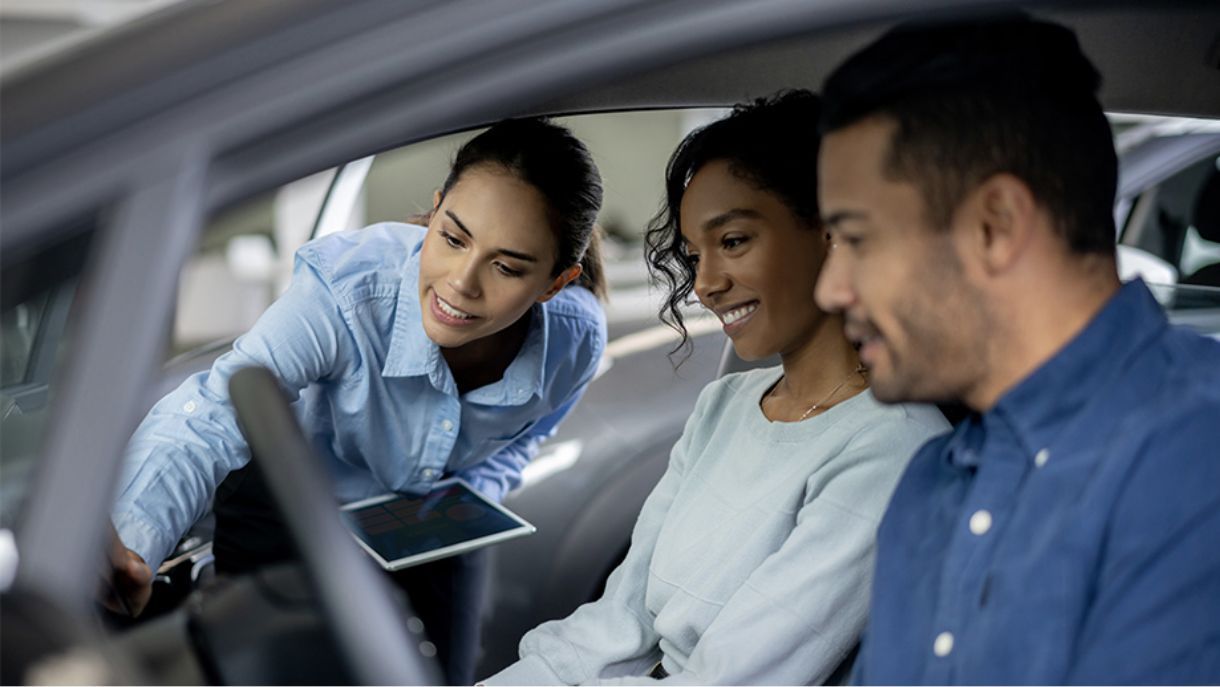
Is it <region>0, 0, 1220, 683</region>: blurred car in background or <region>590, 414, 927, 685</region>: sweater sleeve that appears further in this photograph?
<region>590, 414, 927, 685</region>: sweater sleeve

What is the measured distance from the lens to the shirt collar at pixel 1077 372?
948 millimetres

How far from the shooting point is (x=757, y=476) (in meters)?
1.42

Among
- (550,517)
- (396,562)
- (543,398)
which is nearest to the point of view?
(396,562)

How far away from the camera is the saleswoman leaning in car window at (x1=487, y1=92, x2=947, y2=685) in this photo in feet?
4.17

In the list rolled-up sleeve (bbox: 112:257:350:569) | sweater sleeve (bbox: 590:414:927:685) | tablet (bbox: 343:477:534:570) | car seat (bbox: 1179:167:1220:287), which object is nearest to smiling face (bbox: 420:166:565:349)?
rolled-up sleeve (bbox: 112:257:350:569)

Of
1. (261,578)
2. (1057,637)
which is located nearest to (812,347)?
(1057,637)

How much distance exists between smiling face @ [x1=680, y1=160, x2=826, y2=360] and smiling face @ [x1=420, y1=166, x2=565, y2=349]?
0.34 m

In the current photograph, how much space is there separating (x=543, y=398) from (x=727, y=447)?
60 centimetres

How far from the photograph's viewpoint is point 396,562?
1.72 metres

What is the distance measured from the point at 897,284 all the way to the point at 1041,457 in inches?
7.1

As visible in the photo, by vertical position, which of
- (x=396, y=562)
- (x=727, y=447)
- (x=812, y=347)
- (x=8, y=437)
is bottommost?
(x=396, y=562)

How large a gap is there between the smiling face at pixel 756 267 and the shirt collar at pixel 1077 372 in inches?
20.6

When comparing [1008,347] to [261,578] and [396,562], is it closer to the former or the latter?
[261,578]

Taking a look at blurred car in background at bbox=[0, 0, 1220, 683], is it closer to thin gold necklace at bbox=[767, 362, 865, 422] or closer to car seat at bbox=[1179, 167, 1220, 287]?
thin gold necklace at bbox=[767, 362, 865, 422]
